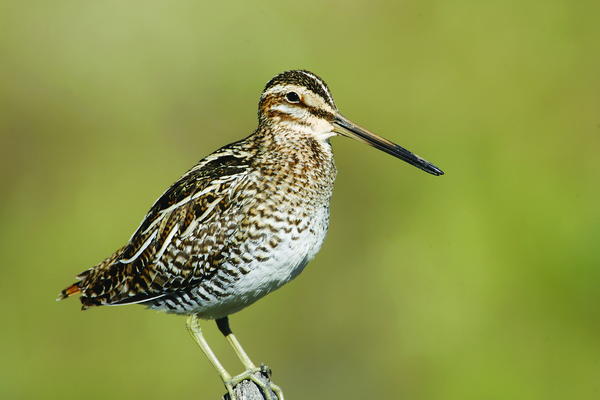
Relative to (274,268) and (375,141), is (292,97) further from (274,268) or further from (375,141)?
(274,268)

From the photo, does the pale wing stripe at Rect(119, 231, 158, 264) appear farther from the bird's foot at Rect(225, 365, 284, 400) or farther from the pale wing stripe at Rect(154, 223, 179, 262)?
the bird's foot at Rect(225, 365, 284, 400)

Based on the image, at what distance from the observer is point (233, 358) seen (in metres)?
6.79

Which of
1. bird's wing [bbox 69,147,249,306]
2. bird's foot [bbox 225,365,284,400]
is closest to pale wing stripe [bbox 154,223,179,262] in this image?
bird's wing [bbox 69,147,249,306]

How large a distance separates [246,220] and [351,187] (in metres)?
3.58

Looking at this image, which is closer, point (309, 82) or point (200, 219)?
point (200, 219)

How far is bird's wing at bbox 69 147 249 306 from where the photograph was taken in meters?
4.38

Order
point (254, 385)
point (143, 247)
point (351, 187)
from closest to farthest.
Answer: point (254, 385)
point (143, 247)
point (351, 187)

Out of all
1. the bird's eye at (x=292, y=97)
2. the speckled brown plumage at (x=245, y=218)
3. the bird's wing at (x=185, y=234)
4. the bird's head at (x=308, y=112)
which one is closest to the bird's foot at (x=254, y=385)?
the speckled brown plumage at (x=245, y=218)

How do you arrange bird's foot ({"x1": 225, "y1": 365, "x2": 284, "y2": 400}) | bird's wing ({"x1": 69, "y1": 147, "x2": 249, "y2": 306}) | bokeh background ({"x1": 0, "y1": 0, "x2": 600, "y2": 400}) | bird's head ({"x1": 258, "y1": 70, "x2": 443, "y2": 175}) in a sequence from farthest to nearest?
bokeh background ({"x1": 0, "y1": 0, "x2": 600, "y2": 400})
bird's head ({"x1": 258, "y1": 70, "x2": 443, "y2": 175})
bird's wing ({"x1": 69, "y1": 147, "x2": 249, "y2": 306})
bird's foot ({"x1": 225, "y1": 365, "x2": 284, "y2": 400})

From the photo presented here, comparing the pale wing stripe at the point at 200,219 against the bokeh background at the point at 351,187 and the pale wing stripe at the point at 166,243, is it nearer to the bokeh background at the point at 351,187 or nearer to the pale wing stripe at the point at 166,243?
the pale wing stripe at the point at 166,243

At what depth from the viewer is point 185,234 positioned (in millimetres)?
4414

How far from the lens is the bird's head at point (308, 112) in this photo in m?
4.48

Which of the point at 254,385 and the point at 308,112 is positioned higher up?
the point at 308,112

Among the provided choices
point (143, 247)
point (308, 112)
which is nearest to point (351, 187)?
point (308, 112)
